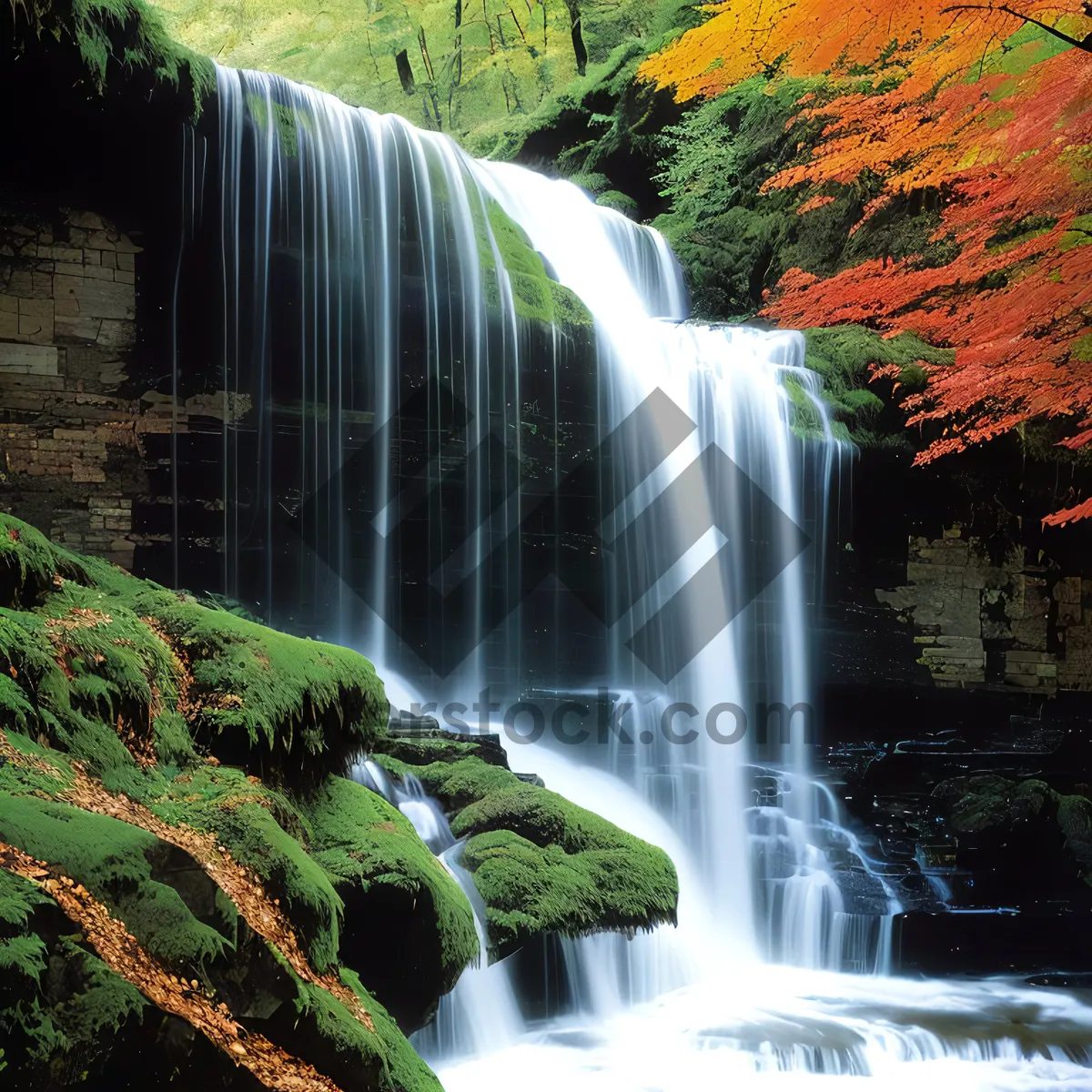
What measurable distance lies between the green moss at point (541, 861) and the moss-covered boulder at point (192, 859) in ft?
1.72

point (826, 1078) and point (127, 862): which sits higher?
point (127, 862)

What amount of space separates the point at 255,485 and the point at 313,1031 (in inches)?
213

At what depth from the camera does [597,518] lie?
347 inches

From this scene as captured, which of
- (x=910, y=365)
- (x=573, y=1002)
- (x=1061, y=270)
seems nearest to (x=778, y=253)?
→ (x=910, y=365)

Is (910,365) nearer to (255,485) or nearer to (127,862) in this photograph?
(255,485)

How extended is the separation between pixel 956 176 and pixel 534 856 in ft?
29.3

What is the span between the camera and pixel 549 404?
8555 mm

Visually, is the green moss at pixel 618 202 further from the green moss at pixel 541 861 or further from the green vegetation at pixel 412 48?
the green moss at pixel 541 861

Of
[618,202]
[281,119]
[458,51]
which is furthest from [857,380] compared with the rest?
[458,51]

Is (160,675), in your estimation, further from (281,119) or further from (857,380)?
(857,380)

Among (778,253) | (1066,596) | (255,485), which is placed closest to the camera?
(255,485)

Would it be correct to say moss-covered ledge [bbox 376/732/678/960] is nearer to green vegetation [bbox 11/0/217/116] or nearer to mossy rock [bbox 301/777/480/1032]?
mossy rock [bbox 301/777/480/1032]

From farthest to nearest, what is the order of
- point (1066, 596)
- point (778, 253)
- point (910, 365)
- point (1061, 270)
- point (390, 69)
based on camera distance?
point (390, 69) < point (778, 253) < point (1066, 596) < point (910, 365) < point (1061, 270)

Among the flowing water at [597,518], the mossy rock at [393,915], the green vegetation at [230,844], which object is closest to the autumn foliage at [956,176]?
the flowing water at [597,518]
